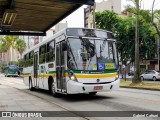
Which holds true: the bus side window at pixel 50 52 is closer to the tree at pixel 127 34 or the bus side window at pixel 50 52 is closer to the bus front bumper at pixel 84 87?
the bus front bumper at pixel 84 87

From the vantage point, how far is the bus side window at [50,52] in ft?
55.1

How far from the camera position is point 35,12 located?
14766 mm

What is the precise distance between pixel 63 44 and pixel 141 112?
18.5 feet

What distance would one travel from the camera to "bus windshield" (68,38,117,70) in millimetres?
14328

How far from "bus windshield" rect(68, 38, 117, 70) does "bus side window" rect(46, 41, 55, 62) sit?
7.80 ft

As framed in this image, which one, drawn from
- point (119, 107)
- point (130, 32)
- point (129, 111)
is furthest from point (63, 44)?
point (130, 32)

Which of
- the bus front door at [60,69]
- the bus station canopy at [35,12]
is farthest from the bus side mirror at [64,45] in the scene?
the bus station canopy at [35,12]

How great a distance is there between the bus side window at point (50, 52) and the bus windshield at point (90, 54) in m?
2.38

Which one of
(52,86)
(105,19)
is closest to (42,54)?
(52,86)

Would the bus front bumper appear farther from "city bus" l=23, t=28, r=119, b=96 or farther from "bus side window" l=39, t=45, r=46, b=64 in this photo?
"bus side window" l=39, t=45, r=46, b=64

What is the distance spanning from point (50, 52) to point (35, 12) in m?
3.23

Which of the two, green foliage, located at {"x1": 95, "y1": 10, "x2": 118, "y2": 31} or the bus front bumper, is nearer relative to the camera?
the bus front bumper

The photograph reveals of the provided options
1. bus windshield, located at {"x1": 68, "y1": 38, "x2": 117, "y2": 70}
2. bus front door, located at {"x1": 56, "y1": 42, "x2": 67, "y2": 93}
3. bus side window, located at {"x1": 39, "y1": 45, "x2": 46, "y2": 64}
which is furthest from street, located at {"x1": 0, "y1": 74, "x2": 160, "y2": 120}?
bus side window, located at {"x1": 39, "y1": 45, "x2": 46, "y2": 64}

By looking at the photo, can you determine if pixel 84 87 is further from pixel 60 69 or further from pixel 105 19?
pixel 105 19
